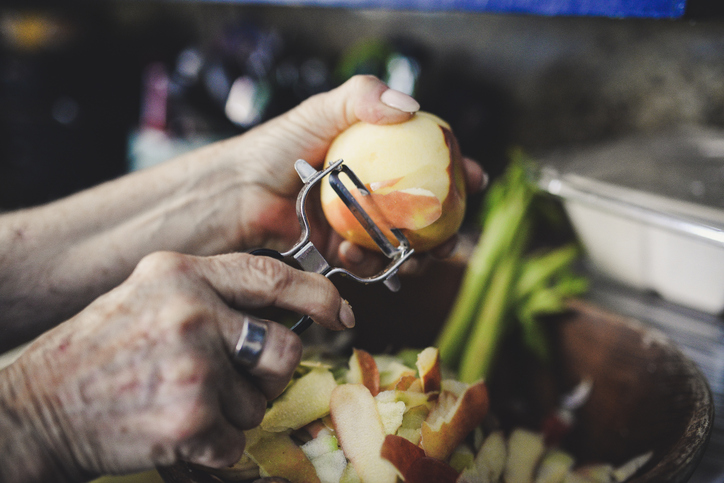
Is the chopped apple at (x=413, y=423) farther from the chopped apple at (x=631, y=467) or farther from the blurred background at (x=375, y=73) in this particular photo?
the blurred background at (x=375, y=73)

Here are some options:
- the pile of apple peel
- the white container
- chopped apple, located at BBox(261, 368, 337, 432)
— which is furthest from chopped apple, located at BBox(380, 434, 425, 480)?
the white container

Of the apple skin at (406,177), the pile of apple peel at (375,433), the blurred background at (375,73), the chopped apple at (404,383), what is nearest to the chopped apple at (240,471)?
the pile of apple peel at (375,433)

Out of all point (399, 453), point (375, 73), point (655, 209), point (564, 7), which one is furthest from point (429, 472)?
point (375, 73)

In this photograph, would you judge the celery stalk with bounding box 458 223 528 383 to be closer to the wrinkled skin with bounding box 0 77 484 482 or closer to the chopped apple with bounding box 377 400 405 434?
the chopped apple with bounding box 377 400 405 434

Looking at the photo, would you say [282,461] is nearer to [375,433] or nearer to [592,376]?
[375,433]

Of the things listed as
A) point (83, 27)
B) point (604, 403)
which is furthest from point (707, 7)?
point (83, 27)
